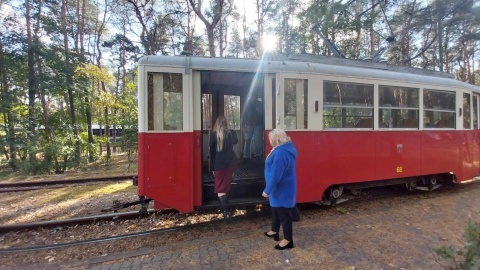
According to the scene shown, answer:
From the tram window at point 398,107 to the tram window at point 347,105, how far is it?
322 millimetres

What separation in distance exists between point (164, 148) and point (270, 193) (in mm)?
1780

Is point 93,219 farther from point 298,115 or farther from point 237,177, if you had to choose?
point 298,115

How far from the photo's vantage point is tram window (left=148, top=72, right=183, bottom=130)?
4457 mm

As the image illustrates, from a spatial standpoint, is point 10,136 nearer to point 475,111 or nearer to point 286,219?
point 286,219

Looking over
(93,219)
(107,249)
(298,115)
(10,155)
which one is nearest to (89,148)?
(10,155)

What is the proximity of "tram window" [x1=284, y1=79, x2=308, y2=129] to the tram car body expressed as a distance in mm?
18

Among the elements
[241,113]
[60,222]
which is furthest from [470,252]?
[60,222]

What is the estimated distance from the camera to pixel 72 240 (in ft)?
15.2

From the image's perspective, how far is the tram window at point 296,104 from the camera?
499 centimetres

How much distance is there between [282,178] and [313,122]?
5.43 feet

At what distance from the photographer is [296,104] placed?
5.05 metres

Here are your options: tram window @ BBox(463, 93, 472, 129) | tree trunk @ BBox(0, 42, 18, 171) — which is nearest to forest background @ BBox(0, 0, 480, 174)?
tree trunk @ BBox(0, 42, 18, 171)

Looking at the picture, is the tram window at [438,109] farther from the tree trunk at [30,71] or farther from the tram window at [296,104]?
the tree trunk at [30,71]

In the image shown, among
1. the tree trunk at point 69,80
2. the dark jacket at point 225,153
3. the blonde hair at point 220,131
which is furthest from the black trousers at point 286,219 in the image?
the tree trunk at point 69,80
